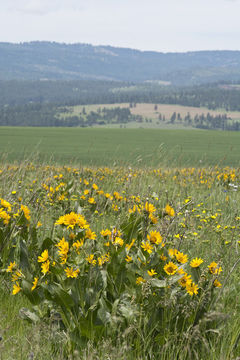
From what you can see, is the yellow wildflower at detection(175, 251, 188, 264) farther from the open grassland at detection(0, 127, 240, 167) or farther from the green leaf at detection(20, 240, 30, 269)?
the open grassland at detection(0, 127, 240, 167)

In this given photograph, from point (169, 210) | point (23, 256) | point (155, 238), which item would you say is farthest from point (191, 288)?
point (23, 256)

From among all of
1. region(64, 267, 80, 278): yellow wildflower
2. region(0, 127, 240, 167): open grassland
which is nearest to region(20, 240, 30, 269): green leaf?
region(64, 267, 80, 278): yellow wildflower

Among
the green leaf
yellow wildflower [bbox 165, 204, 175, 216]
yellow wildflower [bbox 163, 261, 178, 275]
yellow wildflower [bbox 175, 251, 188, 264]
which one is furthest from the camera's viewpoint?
the green leaf

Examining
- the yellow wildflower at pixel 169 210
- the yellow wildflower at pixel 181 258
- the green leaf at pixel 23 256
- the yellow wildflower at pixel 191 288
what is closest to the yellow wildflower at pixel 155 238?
the yellow wildflower at pixel 181 258

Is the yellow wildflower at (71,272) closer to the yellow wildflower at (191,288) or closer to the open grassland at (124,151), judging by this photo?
the yellow wildflower at (191,288)

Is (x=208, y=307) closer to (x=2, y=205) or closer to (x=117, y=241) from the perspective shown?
(x=117, y=241)

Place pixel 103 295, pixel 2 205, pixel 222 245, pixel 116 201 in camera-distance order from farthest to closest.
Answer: pixel 116 201
pixel 222 245
pixel 2 205
pixel 103 295

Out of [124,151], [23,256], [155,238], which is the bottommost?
[124,151]

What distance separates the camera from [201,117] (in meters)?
191

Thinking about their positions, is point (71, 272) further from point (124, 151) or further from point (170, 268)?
point (124, 151)

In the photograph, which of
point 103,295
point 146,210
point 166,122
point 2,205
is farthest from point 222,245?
point 166,122

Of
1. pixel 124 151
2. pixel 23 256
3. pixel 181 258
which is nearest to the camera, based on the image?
pixel 181 258

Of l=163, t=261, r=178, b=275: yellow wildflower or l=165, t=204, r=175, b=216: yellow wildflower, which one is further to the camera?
l=165, t=204, r=175, b=216: yellow wildflower

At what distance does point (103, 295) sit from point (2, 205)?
4.49ft
